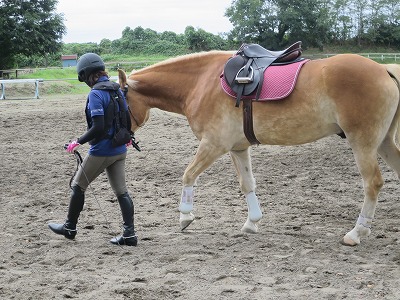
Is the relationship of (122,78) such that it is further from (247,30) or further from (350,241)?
(247,30)

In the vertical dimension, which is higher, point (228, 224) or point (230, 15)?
point (230, 15)

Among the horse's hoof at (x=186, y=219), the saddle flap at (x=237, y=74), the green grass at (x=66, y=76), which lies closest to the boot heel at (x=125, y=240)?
the horse's hoof at (x=186, y=219)

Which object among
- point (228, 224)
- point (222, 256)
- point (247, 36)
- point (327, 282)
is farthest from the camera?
point (247, 36)

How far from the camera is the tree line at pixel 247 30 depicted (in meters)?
41.2

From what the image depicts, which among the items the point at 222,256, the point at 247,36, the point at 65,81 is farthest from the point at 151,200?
the point at 247,36

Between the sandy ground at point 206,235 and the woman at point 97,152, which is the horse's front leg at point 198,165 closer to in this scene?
the sandy ground at point 206,235

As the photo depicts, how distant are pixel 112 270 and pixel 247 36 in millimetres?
42151

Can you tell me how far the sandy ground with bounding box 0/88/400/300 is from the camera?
14.5 ft

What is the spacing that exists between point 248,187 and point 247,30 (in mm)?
41050

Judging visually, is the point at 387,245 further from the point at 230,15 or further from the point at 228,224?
the point at 230,15

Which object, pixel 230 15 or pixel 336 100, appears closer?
pixel 336 100

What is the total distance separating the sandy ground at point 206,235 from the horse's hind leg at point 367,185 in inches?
4.2

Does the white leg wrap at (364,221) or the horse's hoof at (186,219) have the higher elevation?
the white leg wrap at (364,221)

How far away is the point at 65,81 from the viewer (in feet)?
94.0
